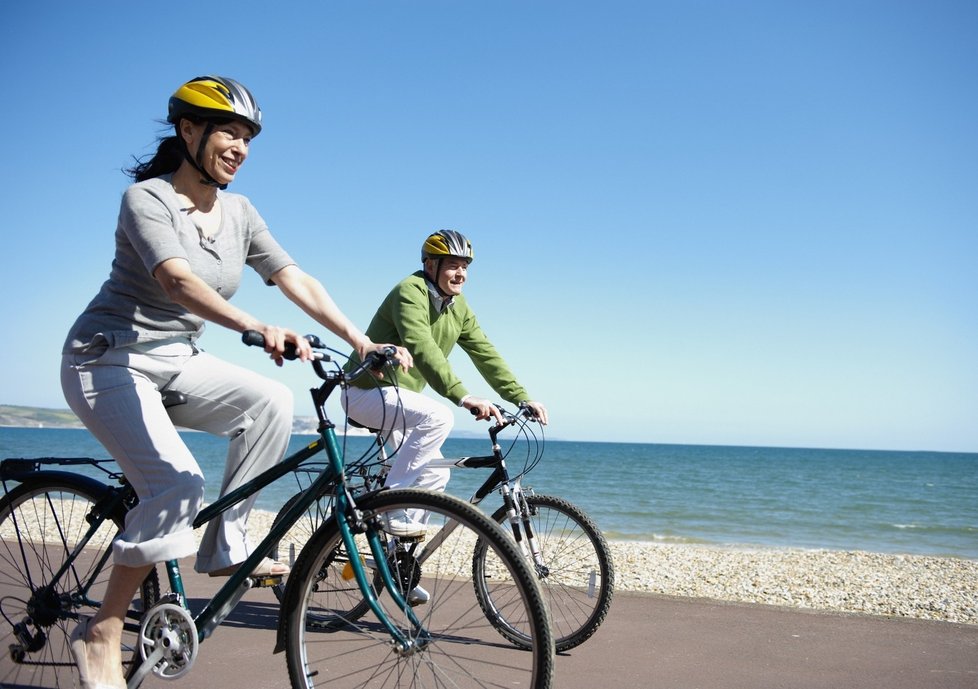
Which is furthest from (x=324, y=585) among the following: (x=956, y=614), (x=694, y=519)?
(x=694, y=519)

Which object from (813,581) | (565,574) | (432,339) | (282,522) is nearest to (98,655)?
(282,522)

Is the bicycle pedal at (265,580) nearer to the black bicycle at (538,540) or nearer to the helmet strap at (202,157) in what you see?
the black bicycle at (538,540)

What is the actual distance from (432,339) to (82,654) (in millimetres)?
2231

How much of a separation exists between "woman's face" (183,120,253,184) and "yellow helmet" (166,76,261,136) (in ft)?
0.14

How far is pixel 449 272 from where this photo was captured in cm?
468

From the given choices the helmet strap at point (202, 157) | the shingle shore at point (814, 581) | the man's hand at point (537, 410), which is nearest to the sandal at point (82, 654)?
the helmet strap at point (202, 157)

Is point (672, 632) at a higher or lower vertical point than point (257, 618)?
higher

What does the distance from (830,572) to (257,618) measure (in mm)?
5692

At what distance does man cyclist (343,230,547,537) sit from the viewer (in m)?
4.27

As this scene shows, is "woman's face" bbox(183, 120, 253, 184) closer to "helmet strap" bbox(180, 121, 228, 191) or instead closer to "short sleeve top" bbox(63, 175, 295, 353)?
"helmet strap" bbox(180, 121, 228, 191)

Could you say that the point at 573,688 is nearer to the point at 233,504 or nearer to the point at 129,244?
the point at 233,504

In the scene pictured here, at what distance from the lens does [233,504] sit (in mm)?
2965

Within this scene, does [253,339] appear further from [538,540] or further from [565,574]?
[565,574]

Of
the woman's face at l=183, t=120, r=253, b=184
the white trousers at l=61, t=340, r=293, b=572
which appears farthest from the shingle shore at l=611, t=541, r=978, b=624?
the woman's face at l=183, t=120, r=253, b=184
